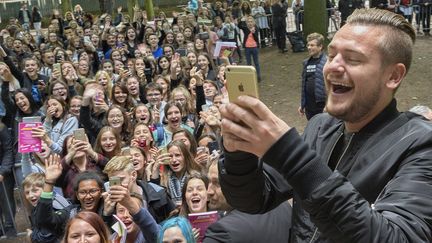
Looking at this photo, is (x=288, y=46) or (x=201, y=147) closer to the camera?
(x=201, y=147)

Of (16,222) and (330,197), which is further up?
(330,197)

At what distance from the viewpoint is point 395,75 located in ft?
5.20

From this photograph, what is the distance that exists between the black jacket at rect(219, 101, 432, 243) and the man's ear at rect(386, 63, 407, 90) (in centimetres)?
9

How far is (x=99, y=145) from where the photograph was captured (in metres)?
6.09

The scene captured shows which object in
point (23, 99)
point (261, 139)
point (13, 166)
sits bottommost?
point (13, 166)

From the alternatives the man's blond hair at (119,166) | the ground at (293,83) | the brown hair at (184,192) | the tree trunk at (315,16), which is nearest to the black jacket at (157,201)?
the man's blond hair at (119,166)

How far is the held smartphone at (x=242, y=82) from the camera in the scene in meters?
1.34

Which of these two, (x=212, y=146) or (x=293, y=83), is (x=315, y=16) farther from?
(x=212, y=146)

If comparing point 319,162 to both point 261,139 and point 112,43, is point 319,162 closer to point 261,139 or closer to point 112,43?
point 261,139

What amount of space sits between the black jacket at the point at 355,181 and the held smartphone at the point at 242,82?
0.14 metres

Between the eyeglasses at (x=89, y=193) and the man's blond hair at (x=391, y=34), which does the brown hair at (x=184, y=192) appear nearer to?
the eyeglasses at (x=89, y=193)

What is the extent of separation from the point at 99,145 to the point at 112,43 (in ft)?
27.1

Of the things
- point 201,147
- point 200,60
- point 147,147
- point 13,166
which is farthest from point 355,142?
point 200,60

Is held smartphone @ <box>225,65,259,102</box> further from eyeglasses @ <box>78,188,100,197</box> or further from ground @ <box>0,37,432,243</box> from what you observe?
ground @ <box>0,37,432,243</box>
